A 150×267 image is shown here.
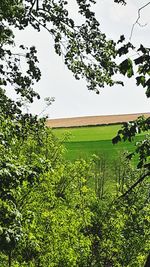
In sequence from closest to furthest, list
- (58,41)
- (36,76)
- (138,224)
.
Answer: (58,41) < (36,76) < (138,224)

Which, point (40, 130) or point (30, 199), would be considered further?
point (30, 199)

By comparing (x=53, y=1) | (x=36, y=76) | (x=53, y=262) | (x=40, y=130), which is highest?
(x=53, y=1)

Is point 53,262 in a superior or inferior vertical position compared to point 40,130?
inferior

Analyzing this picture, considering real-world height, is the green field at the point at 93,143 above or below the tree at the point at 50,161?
above

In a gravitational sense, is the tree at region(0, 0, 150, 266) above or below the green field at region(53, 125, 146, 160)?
below

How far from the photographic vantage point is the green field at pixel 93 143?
55188mm

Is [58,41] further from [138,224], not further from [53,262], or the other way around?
[138,224]

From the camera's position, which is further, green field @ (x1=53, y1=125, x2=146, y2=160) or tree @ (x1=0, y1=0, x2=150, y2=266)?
green field @ (x1=53, y1=125, x2=146, y2=160)

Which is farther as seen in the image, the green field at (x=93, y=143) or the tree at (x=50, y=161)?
the green field at (x=93, y=143)

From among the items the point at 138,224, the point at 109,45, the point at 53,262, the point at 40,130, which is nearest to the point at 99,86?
the point at 109,45

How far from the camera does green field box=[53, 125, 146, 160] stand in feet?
181

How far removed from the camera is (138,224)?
2980cm

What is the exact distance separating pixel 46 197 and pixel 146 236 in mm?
5381

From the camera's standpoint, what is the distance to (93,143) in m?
61.6
